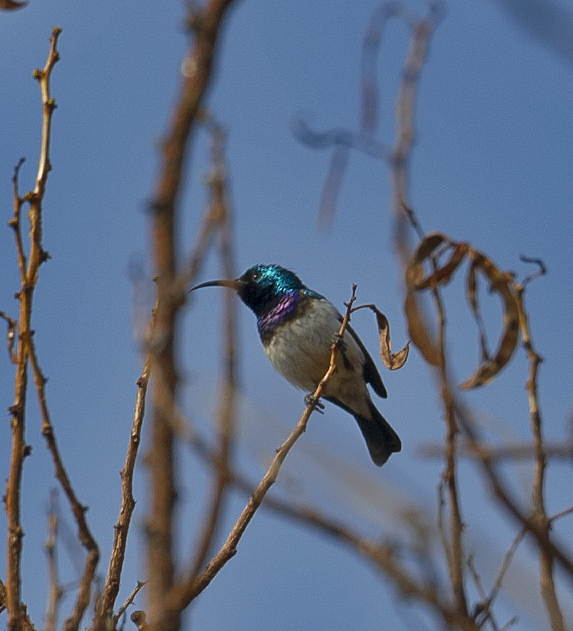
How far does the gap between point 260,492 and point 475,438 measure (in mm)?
1293

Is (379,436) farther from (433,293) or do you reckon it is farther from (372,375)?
(433,293)

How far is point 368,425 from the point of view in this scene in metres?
7.88

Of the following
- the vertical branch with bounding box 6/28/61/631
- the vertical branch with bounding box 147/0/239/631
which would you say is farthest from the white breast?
the vertical branch with bounding box 147/0/239/631

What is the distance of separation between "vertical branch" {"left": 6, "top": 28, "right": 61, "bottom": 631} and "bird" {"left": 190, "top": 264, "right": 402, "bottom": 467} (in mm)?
4295

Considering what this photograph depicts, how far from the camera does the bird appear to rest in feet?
24.0

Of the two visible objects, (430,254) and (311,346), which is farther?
(311,346)

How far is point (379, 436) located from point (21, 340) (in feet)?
18.2

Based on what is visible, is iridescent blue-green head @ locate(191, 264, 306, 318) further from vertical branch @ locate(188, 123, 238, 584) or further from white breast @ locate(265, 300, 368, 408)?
vertical branch @ locate(188, 123, 238, 584)

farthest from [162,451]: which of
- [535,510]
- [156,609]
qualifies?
[535,510]

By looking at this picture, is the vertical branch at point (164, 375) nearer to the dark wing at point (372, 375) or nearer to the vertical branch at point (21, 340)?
the vertical branch at point (21, 340)

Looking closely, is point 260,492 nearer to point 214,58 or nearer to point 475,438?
point 475,438

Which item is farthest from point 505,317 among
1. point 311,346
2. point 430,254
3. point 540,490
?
point 311,346

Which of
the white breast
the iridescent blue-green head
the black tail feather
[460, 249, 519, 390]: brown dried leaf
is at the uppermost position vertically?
the iridescent blue-green head

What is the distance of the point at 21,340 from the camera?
104 inches
